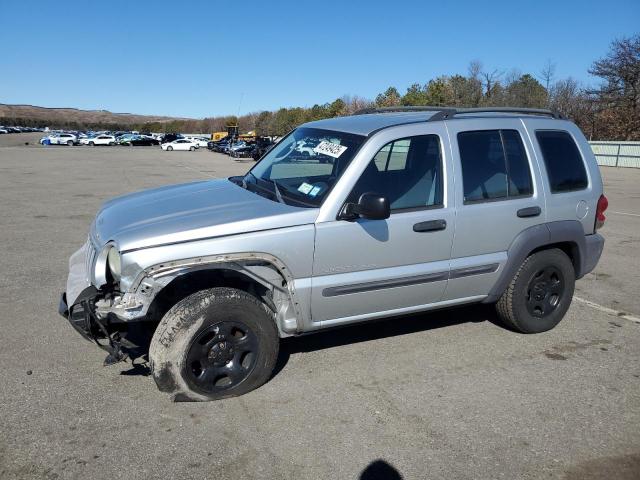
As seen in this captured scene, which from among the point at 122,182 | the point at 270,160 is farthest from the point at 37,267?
the point at 122,182

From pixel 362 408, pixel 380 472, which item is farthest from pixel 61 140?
pixel 380 472

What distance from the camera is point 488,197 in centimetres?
440

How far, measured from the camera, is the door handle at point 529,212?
4508mm

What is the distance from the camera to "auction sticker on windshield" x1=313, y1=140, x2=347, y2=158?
413 centimetres

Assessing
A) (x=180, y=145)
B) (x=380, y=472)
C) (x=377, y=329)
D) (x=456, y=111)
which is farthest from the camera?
(x=180, y=145)

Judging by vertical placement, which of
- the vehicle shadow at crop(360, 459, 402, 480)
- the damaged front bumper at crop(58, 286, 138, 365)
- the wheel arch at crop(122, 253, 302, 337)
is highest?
the wheel arch at crop(122, 253, 302, 337)

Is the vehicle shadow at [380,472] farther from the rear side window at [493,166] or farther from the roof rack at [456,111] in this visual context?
the roof rack at [456,111]

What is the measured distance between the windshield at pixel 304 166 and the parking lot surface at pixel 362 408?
1.32 m

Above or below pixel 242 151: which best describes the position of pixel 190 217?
below

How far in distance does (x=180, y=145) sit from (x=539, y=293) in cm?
5587

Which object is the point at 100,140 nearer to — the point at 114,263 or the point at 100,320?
the point at 114,263

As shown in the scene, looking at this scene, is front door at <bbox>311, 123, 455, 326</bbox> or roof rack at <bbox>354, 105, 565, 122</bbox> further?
roof rack at <bbox>354, 105, 565, 122</bbox>

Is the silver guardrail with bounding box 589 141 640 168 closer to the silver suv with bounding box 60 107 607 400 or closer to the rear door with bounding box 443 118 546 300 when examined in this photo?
the silver suv with bounding box 60 107 607 400

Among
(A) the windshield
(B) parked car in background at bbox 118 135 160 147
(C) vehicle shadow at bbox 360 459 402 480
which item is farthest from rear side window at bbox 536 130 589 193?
(B) parked car in background at bbox 118 135 160 147
